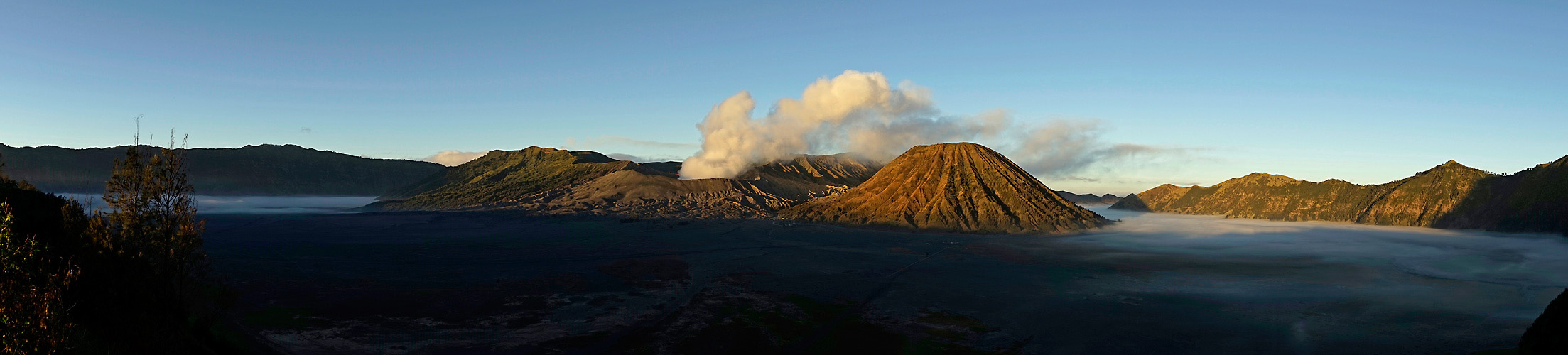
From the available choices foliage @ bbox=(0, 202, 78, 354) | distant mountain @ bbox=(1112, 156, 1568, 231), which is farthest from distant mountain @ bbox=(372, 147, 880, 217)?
foliage @ bbox=(0, 202, 78, 354)

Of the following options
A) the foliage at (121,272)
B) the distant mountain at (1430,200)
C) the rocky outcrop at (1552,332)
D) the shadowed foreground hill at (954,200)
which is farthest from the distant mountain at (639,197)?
the rocky outcrop at (1552,332)

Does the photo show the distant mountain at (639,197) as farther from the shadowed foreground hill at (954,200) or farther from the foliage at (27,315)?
the foliage at (27,315)

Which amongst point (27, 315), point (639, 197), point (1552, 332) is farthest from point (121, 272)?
point (639, 197)

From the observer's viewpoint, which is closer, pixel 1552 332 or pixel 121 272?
pixel 121 272

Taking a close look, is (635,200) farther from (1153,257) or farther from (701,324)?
(701,324)

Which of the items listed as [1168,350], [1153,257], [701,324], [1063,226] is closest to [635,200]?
[1063,226]

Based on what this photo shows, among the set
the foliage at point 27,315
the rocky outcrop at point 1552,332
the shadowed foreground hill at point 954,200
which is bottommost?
the rocky outcrop at point 1552,332

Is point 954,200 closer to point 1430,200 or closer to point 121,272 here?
point 1430,200
